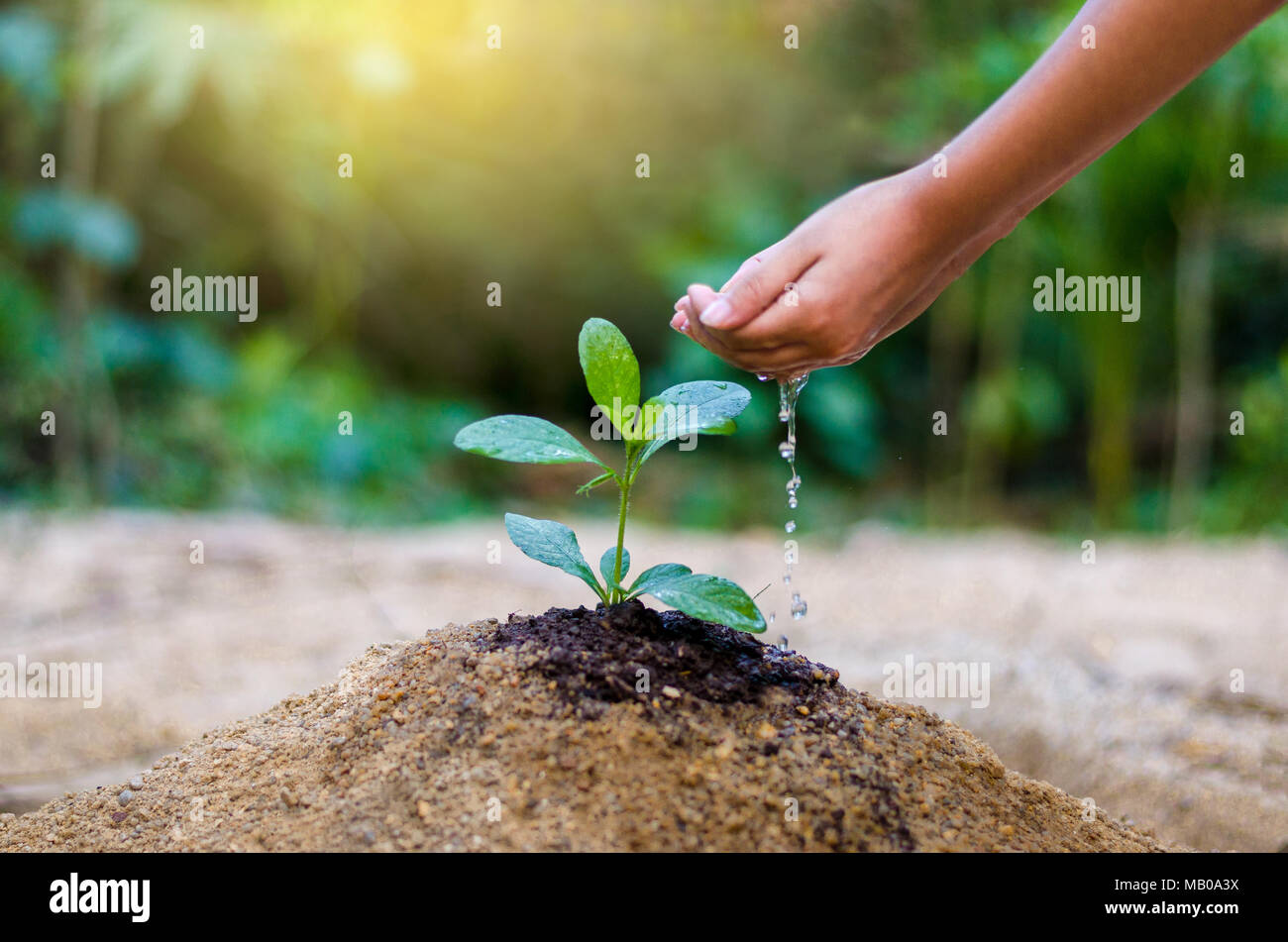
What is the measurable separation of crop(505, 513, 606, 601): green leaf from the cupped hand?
0.23 metres

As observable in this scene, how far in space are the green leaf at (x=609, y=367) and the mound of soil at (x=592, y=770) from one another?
182mm

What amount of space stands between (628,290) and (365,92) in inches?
67.4

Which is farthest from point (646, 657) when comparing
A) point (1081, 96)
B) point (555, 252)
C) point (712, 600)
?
point (555, 252)

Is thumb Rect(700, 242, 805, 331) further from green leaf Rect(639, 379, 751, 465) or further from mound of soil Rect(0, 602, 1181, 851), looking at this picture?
mound of soil Rect(0, 602, 1181, 851)

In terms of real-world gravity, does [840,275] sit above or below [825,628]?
above

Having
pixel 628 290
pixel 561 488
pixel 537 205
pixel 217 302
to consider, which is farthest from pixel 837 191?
pixel 217 302

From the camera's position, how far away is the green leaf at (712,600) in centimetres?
73

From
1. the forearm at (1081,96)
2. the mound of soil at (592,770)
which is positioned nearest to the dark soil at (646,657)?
the mound of soil at (592,770)

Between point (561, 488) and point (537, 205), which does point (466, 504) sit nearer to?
point (561, 488)

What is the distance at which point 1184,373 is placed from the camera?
15.2 ft

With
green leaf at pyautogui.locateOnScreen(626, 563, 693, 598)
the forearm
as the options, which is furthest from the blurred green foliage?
the forearm

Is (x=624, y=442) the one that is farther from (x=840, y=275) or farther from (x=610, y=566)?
(x=840, y=275)

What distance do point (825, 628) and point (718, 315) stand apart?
1450mm

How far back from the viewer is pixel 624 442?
32.4 inches
